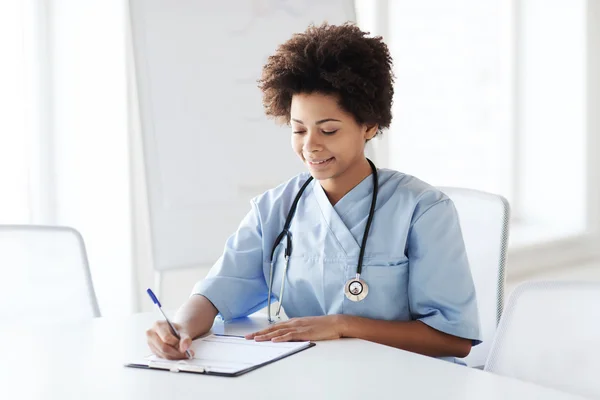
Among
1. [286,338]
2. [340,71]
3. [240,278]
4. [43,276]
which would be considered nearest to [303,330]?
[286,338]

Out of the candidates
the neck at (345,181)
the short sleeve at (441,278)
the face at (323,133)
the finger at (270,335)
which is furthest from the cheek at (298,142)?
the finger at (270,335)

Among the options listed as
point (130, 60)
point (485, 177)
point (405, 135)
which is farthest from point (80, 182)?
point (485, 177)

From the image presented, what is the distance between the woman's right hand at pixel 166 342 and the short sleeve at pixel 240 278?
259 millimetres

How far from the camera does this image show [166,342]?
150 cm

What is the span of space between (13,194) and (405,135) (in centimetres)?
211

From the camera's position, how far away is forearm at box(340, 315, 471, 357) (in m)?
1.64

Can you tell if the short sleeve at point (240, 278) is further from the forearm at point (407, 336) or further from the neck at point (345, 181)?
the forearm at point (407, 336)

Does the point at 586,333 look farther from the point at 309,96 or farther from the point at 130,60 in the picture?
the point at 130,60

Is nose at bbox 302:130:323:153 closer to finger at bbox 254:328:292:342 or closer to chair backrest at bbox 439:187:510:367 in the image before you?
finger at bbox 254:328:292:342

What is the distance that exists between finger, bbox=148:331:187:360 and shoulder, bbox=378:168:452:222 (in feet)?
1.80

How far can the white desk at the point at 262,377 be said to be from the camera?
1.29m

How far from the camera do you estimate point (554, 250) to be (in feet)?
17.2

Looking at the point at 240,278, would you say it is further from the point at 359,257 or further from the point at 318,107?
the point at 318,107

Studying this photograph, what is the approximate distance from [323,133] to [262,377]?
57cm
